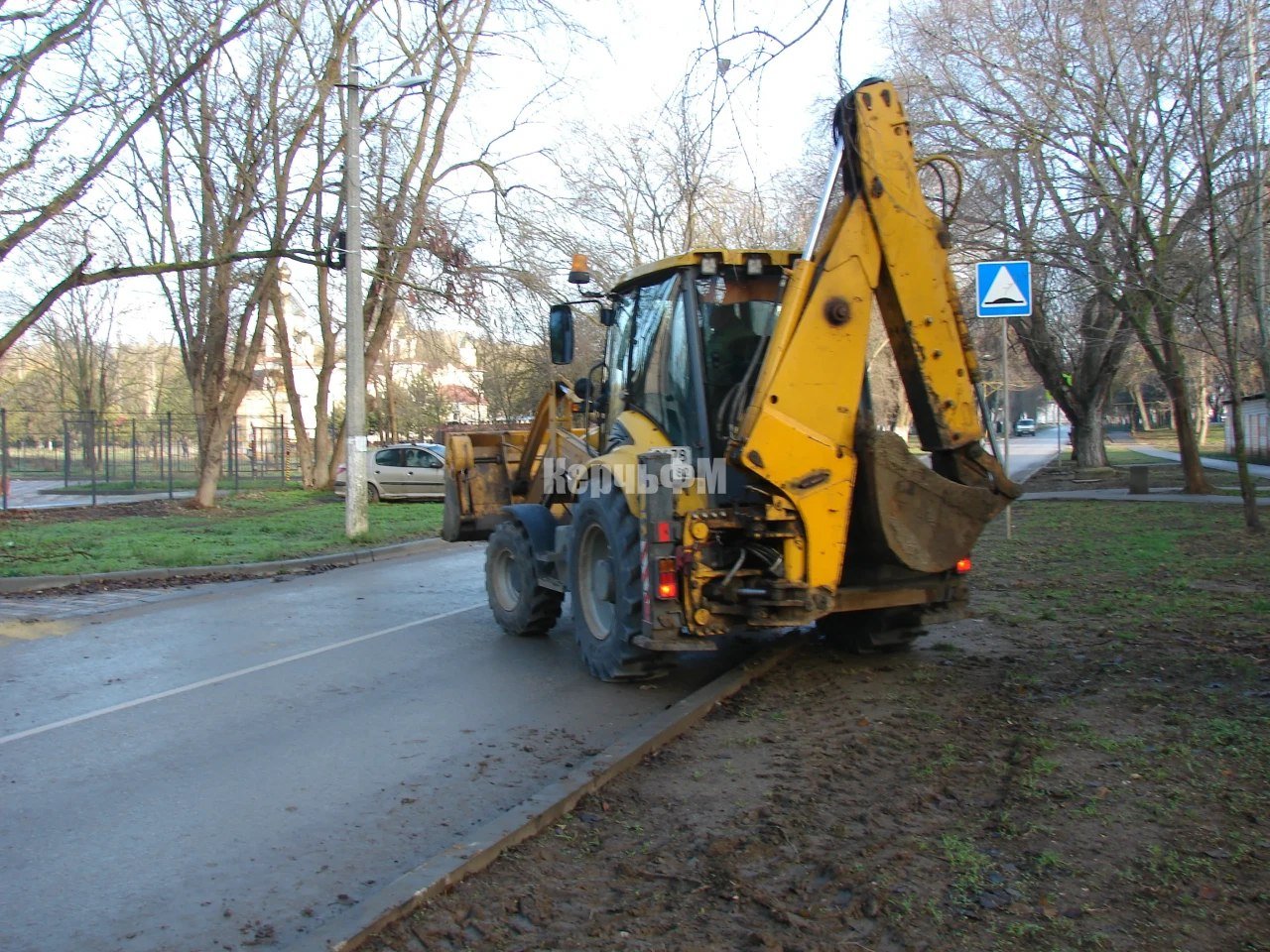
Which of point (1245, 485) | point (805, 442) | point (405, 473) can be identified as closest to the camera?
point (805, 442)

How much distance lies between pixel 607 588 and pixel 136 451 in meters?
28.4

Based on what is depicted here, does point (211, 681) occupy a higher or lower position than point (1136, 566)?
→ lower

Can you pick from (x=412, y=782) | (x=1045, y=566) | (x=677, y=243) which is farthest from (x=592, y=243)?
(x=412, y=782)

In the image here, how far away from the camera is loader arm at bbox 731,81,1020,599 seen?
655 centimetres

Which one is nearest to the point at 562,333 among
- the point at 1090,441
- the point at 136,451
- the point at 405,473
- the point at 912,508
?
the point at 912,508

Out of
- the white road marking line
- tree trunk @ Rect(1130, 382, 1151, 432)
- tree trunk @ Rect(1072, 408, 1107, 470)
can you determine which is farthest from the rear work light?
tree trunk @ Rect(1130, 382, 1151, 432)

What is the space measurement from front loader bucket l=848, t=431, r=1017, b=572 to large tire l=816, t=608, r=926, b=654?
1.04 metres

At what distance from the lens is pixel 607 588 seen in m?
8.06

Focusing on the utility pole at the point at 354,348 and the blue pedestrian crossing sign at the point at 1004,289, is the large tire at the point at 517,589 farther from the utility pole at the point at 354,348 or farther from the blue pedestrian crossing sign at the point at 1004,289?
the utility pole at the point at 354,348

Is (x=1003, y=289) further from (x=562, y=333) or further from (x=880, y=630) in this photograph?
(x=562, y=333)

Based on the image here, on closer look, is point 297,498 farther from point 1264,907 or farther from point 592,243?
point 1264,907

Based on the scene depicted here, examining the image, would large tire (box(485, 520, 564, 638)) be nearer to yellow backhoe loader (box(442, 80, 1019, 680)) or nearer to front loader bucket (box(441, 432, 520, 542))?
front loader bucket (box(441, 432, 520, 542))

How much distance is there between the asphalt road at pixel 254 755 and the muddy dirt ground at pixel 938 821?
78cm

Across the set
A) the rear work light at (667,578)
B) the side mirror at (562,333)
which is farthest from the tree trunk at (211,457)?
the rear work light at (667,578)
